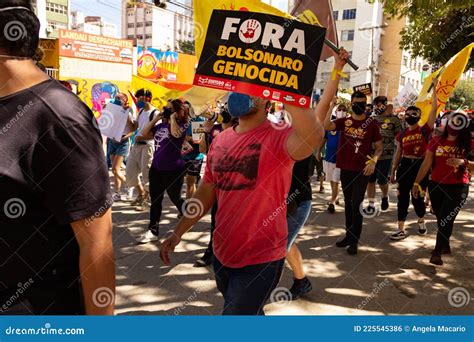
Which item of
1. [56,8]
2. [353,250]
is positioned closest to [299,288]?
[353,250]

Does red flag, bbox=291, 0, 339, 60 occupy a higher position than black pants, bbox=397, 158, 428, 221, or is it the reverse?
red flag, bbox=291, 0, 339, 60

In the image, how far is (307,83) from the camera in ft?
6.32

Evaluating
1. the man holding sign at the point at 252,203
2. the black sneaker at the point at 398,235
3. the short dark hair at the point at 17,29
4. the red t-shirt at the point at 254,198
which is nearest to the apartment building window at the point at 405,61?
the black sneaker at the point at 398,235

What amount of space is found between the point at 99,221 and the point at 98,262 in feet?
0.41

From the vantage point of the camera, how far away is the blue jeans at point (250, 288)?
2.24m

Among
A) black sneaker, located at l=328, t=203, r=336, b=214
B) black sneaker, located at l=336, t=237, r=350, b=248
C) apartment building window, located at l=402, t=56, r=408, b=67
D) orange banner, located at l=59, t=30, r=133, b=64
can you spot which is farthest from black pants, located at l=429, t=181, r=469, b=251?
apartment building window, located at l=402, t=56, r=408, b=67

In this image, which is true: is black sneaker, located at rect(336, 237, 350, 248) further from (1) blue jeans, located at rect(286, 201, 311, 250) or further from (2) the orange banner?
(2) the orange banner

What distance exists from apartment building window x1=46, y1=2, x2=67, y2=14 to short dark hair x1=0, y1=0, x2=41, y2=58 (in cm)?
6413

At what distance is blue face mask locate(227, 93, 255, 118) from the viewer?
2416 mm

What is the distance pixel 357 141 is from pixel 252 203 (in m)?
3.45

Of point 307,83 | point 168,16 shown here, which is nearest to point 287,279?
point 307,83

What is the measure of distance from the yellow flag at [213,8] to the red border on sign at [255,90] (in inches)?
23.4

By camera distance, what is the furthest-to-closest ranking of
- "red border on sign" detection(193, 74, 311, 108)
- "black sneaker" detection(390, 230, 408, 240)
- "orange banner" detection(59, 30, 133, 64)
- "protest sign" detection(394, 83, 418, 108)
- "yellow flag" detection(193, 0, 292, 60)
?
"orange banner" detection(59, 30, 133, 64), "protest sign" detection(394, 83, 418, 108), "black sneaker" detection(390, 230, 408, 240), "yellow flag" detection(193, 0, 292, 60), "red border on sign" detection(193, 74, 311, 108)

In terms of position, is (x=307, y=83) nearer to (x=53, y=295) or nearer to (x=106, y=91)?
(x=53, y=295)
